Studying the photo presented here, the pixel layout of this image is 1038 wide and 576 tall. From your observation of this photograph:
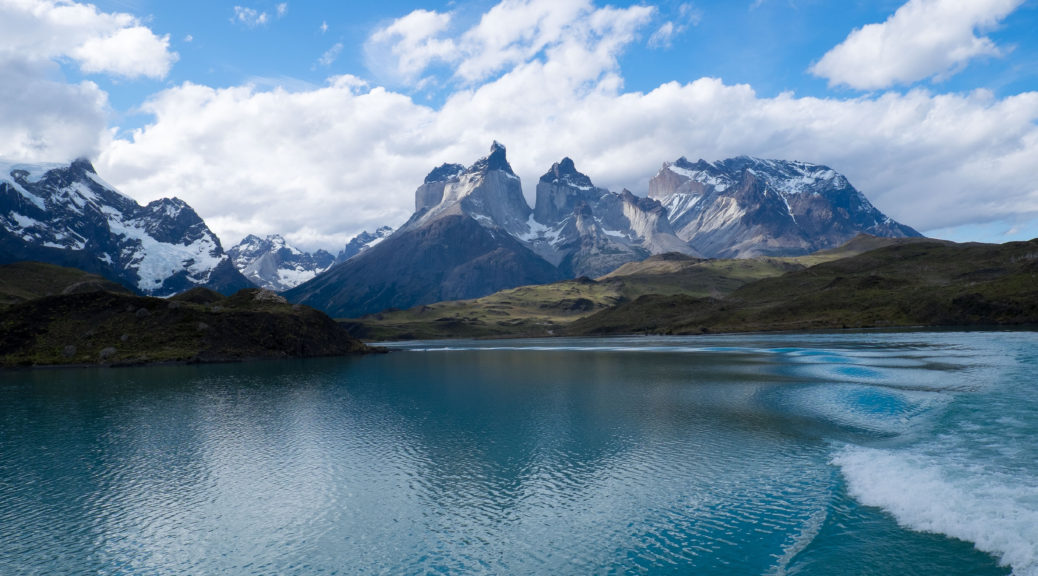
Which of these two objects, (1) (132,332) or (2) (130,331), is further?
(2) (130,331)

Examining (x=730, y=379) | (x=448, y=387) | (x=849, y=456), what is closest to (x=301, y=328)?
(x=448, y=387)

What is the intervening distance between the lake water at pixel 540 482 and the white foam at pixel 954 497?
0.17 meters

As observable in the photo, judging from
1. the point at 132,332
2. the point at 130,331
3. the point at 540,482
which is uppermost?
the point at 130,331

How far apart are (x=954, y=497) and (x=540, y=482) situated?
24945mm

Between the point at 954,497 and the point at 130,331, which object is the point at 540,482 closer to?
the point at 954,497

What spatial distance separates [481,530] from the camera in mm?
30172

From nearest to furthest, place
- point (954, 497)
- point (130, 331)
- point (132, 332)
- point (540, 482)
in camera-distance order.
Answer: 1. point (954, 497)
2. point (540, 482)
3. point (132, 332)
4. point (130, 331)

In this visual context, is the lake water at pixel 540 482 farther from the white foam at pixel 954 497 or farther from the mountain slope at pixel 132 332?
the mountain slope at pixel 132 332

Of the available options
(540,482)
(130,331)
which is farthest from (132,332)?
(540,482)

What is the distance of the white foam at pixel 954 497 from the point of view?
2616cm

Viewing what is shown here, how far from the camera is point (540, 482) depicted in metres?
38.6

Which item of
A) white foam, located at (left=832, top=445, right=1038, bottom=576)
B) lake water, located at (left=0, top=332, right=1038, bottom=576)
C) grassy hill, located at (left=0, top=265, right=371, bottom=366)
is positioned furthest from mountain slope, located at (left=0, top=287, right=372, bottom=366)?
white foam, located at (left=832, top=445, right=1038, bottom=576)

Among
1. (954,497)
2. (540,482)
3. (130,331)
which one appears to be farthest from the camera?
(130,331)

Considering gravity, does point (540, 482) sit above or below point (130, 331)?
below
